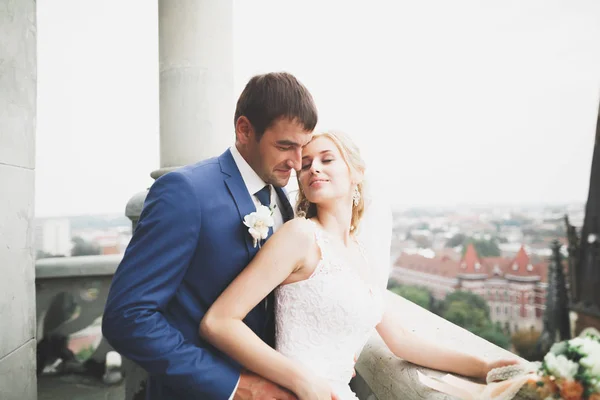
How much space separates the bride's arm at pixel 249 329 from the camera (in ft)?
4.39

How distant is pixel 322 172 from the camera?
6.14ft

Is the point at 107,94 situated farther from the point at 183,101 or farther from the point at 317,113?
the point at 317,113

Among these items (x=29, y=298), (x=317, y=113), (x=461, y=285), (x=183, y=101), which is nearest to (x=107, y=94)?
(x=183, y=101)

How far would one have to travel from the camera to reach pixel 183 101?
260 cm

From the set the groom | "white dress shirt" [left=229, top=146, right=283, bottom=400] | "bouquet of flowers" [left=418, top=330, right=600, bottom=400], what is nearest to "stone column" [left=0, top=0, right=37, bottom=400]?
the groom

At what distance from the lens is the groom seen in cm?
126

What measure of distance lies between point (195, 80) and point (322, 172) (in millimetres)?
1241

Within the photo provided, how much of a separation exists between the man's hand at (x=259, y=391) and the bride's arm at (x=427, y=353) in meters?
0.69

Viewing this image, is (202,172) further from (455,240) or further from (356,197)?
(455,240)

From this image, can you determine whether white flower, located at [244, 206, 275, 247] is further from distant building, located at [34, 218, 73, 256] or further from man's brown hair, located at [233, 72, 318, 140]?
distant building, located at [34, 218, 73, 256]

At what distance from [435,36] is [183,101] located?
144 ft

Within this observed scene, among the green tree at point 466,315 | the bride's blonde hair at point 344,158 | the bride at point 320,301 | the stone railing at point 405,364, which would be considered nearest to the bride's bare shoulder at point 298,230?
the bride at point 320,301

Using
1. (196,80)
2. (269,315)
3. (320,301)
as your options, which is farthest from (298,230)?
(196,80)

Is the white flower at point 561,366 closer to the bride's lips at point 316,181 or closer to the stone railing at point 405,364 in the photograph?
the stone railing at point 405,364
